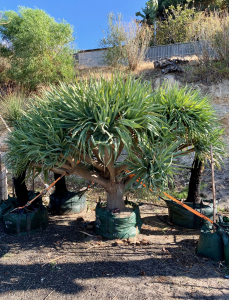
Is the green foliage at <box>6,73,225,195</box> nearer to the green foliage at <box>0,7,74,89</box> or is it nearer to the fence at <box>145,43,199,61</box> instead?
the green foliage at <box>0,7,74,89</box>

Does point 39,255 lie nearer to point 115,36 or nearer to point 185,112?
point 185,112

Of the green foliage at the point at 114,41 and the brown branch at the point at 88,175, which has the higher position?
the green foliage at the point at 114,41

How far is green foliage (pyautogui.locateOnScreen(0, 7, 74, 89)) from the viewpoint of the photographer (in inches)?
506

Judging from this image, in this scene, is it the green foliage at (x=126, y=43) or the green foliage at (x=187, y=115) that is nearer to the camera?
the green foliage at (x=187, y=115)

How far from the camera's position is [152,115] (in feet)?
12.1

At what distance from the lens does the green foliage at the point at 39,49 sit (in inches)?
506

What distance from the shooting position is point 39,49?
514 inches

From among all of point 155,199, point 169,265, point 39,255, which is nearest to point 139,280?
point 169,265

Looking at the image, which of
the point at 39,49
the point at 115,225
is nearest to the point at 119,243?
the point at 115,225

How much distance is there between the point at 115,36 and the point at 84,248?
13014 mm

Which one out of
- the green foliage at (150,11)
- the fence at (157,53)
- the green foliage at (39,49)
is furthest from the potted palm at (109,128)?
the green foliage at (150,11)

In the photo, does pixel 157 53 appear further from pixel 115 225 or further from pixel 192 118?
pixel 115 225

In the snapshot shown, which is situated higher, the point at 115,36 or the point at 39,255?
the point at 115,36

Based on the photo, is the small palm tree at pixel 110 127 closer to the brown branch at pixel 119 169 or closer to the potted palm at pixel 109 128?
the potted palm at pixel 109 128
